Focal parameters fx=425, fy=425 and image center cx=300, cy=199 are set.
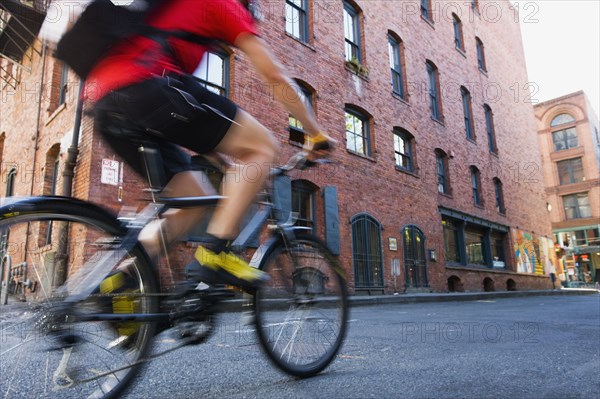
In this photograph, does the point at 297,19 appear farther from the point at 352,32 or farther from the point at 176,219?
the point at 176,219

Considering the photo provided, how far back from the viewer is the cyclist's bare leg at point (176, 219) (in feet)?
5.76

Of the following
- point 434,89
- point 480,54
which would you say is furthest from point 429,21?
point 480,54

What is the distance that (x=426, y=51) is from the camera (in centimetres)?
1766

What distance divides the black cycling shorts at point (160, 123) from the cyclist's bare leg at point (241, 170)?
0.06 m

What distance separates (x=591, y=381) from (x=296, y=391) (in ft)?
4.92

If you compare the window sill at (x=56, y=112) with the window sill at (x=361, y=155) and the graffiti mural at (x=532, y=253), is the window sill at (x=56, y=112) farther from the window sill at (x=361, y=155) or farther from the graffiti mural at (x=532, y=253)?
the graffiti mural at (x=532, y=253)

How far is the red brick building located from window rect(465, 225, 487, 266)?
0.09 meters

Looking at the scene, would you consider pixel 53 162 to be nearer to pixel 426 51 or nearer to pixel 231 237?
pixel 231 237

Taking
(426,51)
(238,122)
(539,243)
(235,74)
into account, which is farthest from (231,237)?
(539,243)

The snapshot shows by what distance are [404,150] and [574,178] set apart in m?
36.4

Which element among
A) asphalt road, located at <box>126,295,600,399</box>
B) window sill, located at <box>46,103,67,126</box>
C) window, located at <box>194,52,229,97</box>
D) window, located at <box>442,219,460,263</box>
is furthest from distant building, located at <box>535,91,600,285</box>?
asphalt road, located at <box>126,295,600,399</box>

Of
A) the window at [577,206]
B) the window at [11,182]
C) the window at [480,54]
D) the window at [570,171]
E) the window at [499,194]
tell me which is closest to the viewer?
the window at [11,182]

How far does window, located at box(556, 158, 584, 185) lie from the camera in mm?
42625

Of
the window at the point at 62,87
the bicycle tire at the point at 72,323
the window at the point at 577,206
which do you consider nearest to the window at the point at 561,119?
the window at the point at 577,206
